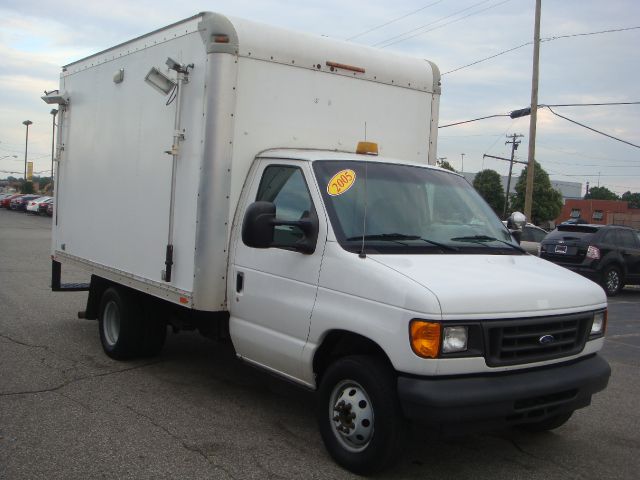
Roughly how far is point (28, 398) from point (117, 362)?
4.60 ft

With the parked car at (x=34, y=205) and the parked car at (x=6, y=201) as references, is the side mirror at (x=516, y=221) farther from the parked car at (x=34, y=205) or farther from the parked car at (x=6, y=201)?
the parked car at (x=6, y=201)

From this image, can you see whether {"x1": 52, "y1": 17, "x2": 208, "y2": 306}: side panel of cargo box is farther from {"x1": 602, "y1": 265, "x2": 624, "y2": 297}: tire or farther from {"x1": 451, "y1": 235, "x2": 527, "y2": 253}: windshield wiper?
{"x1": 602, "y1": 265, "x2": 624, "y2": 297}: tire

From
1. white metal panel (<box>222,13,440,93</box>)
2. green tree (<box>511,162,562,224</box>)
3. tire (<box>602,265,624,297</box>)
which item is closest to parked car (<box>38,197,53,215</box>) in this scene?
green tree (<box>511,162,562,224</box>)

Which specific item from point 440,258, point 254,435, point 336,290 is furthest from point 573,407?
point 254,435

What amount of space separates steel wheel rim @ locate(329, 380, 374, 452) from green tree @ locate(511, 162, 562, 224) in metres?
46.5

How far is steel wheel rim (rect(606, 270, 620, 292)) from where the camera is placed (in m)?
16.1

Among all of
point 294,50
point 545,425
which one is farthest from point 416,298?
point 294,50

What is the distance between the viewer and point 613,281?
16188 millimetres

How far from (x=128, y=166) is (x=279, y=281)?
2585 millimetres

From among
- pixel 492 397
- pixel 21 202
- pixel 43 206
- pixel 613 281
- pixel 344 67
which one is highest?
pixel 344 67

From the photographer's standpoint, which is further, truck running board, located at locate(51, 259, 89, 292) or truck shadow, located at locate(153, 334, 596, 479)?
truck running board, located at locate(51, 259, 89, 292)

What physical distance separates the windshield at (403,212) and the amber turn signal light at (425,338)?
0.75 meters

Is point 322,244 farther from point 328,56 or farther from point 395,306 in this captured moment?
point 328,56

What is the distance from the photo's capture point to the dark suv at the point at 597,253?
15.9 m
